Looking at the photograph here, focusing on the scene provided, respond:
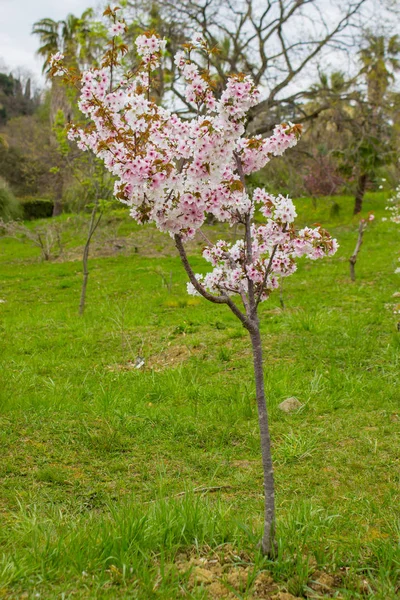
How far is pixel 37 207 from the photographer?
84.4ft

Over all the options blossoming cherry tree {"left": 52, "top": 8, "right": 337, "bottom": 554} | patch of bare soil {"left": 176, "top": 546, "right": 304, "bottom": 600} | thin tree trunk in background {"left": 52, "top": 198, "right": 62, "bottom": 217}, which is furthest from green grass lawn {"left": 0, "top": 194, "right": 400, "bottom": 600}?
thin tree trunk in background {"left": 52, "top": 198, "right": 62, "bottom": 217}

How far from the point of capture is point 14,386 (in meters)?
5.24

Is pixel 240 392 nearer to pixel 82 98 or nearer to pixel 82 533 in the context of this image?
pixel 82 533

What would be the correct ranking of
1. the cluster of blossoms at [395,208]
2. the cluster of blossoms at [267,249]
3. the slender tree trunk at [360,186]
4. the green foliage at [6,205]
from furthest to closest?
1. the green foliage at [6,205]
2. the slender tree trunk at [360,186]
3. the cluster of blossoms at [395,208]
4. the cluster of blossoms at [267,249]

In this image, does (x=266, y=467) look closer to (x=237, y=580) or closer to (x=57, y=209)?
(x=237, y=580)

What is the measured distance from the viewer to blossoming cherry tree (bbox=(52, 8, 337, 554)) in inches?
96.4

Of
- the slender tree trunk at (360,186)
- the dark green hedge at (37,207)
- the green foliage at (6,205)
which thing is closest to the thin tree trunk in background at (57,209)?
the dark green hedge at (37,207)

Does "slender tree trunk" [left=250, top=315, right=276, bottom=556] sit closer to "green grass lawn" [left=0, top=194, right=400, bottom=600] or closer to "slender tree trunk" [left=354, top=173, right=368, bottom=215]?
"green grass lawn" [left=0, top=194, right=400, bottom=600]

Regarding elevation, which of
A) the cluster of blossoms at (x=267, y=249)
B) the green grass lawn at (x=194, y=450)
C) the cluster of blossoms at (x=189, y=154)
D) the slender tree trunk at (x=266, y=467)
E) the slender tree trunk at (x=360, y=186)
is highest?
the slender tree trunk at (x=360, y=186)

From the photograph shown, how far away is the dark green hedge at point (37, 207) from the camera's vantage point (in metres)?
25.2

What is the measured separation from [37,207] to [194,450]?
23566 mm

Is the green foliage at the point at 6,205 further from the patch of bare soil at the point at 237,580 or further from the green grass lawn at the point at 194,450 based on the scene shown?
the patch of bare soil at the point at 237,580

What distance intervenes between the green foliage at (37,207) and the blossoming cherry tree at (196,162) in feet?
77.4

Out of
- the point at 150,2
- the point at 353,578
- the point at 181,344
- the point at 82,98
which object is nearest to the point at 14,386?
the point at 181,344
